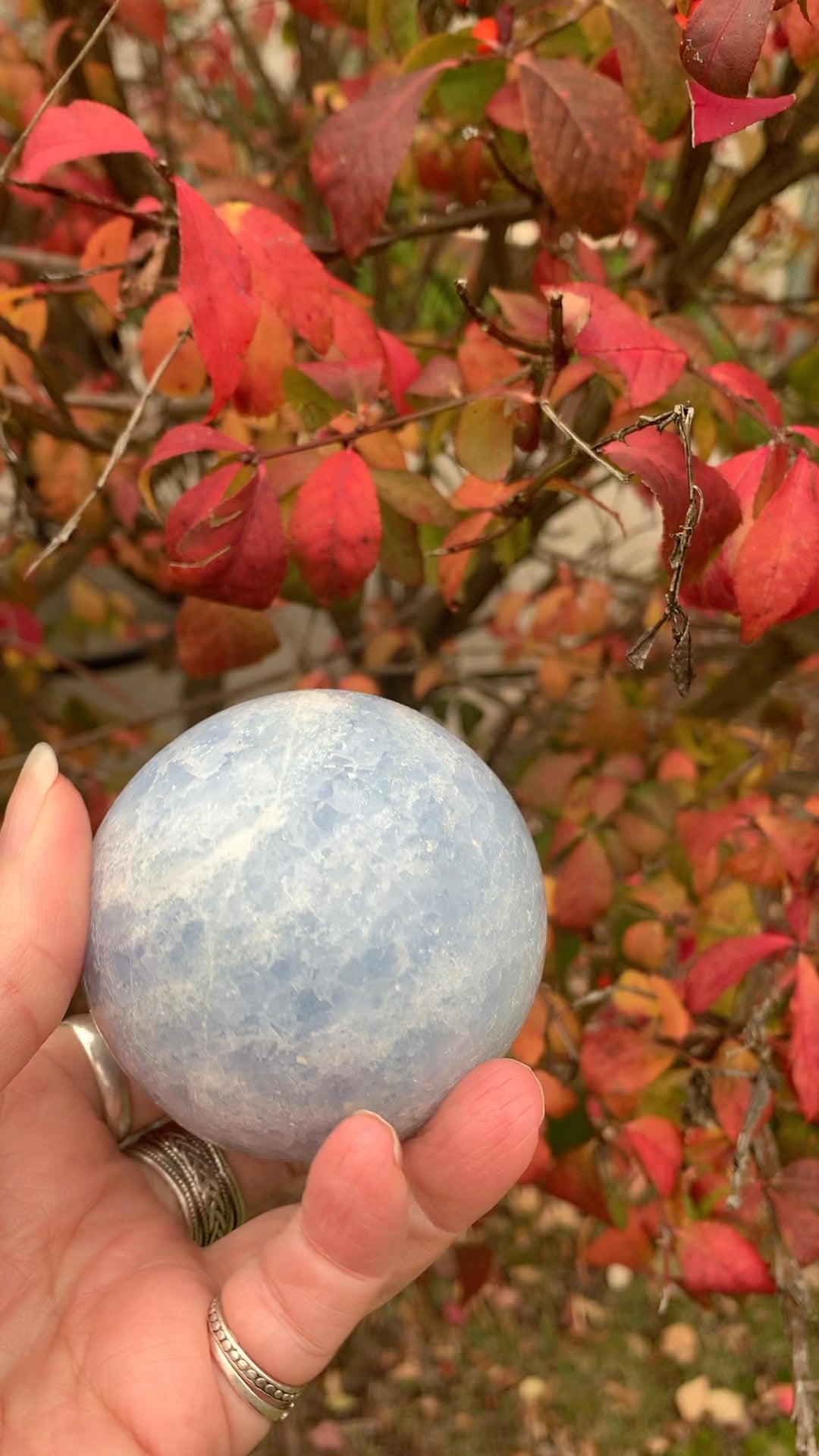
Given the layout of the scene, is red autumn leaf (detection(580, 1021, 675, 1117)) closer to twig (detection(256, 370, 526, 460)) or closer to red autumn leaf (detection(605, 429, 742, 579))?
red autumn leaf (detection(605, 429, 742, 579))

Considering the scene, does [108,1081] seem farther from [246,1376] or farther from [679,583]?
[679,583]

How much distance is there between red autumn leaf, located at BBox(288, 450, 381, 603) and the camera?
108cm

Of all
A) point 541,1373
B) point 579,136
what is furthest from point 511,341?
point 541,1373

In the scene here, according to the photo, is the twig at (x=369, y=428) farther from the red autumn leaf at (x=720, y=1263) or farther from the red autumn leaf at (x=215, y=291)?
the red autumn leaf at (x=720, y=1263)

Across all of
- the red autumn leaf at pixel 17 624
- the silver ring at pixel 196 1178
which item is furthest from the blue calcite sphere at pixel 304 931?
the red autumn leaf at pixel 17 624

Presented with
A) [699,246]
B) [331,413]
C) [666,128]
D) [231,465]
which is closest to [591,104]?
[666,128]

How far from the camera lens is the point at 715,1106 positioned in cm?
142

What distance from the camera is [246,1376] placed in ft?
3.50

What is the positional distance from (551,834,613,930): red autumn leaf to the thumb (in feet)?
2.74

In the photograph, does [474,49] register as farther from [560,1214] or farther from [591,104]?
[560,1214]

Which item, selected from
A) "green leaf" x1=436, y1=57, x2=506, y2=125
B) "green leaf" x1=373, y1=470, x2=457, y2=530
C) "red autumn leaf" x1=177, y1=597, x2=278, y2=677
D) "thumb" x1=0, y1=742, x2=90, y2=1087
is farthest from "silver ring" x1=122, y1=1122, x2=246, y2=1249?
"green leaf" x1=436, y1=57, x2=506, y2=125

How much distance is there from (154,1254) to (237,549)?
0.83 meters

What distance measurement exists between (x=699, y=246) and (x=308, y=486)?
39.1 inches

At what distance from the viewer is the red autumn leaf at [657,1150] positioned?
1.35 metres
